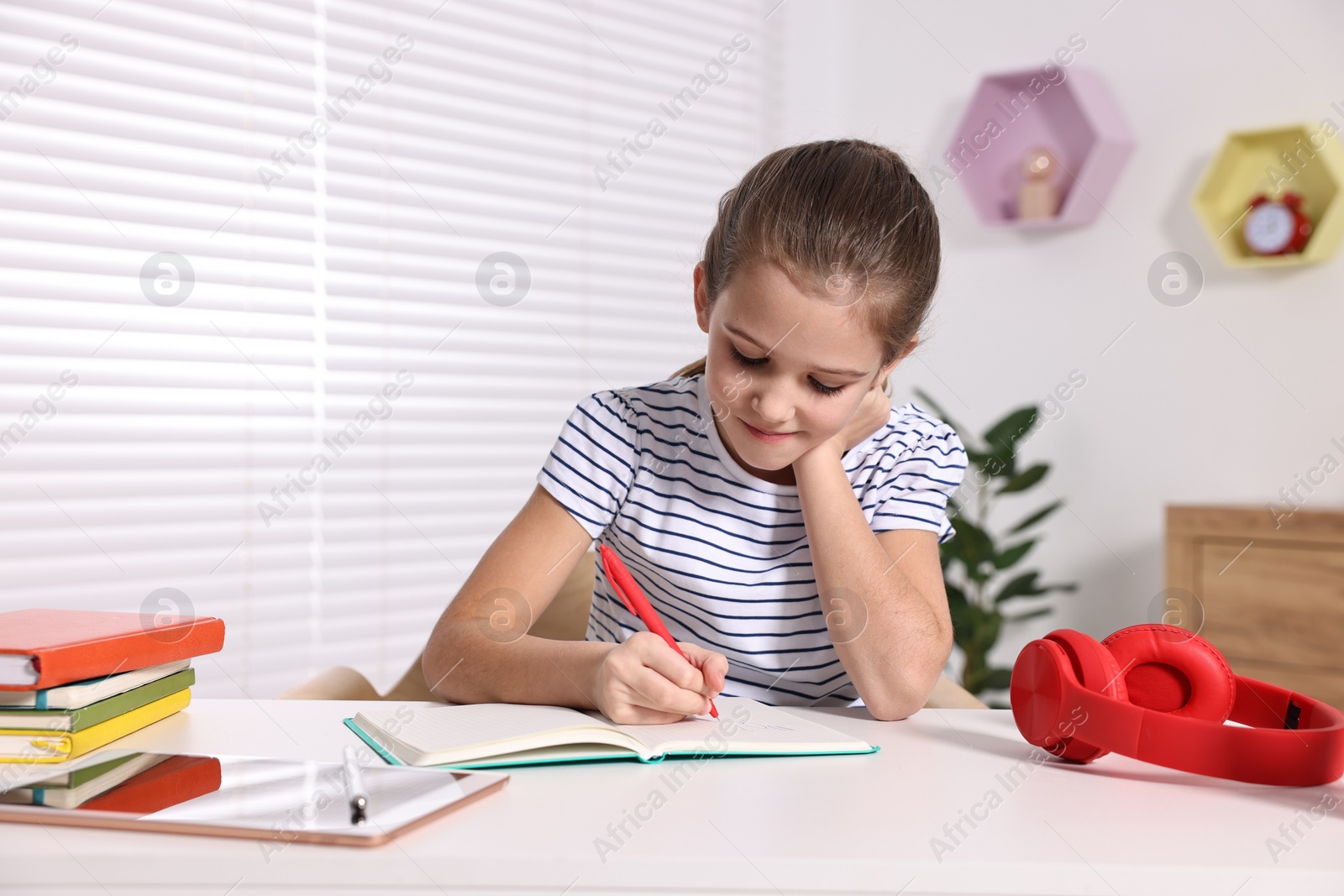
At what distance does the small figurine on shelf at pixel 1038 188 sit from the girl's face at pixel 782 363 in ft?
6.32

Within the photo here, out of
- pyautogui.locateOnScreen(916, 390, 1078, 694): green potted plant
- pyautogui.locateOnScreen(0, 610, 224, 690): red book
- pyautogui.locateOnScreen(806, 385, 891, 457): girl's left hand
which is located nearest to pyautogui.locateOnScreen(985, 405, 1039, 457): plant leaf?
pyautogui.locateOnScreen(916, 390, 1078, 694): green potted plant

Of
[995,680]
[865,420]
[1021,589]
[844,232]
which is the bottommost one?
[995,680]

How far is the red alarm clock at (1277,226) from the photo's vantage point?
239 cm

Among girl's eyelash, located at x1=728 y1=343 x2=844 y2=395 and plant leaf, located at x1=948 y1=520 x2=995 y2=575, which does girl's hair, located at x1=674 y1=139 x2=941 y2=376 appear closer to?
girl's eyelash, located at x1=728 y1=343 x2=844 y2=395

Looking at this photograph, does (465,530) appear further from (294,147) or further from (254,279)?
(294,147)

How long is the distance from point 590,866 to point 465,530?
1.93 meters

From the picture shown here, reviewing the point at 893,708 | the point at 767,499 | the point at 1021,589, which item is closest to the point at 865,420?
the point at 767,499

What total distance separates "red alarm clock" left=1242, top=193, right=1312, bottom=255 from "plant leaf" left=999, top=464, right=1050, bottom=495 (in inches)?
27.4

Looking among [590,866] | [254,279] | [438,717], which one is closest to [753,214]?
[438,717]

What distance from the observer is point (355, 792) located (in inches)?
23.8

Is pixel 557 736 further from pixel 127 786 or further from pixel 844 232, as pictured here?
pixel 844 232

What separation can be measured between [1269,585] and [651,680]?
1786 millimetres

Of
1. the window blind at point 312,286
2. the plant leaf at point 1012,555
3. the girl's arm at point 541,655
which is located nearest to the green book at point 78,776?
the girl's arm at point 541,655

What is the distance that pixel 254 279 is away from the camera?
2062 millimetres
